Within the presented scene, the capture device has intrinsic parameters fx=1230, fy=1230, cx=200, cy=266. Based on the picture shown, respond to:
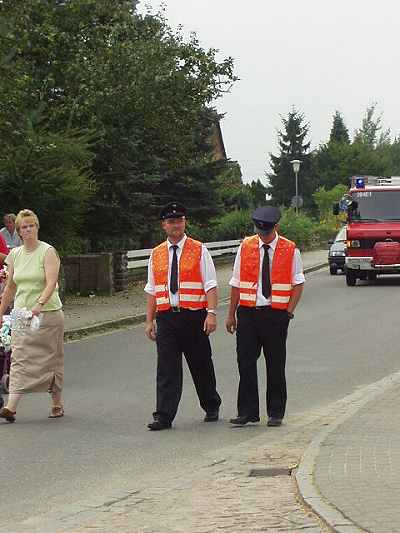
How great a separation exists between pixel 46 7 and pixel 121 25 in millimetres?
2412

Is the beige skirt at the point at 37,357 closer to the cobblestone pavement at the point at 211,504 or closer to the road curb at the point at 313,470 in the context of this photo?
the cobblestone pavement at the point at 211,504

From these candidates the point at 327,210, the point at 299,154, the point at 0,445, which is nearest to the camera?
the point at 0,445

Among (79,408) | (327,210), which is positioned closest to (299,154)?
(327,210)

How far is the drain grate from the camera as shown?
790 cm

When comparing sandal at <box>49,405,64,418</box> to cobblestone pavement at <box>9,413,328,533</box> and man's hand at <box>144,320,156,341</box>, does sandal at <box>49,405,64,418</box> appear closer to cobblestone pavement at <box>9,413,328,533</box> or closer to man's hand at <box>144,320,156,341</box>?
man's hand at <box>144,320,156,341</box>

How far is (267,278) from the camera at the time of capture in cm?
996

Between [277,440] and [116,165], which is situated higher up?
[116,165]

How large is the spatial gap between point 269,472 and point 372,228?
23.2 metres

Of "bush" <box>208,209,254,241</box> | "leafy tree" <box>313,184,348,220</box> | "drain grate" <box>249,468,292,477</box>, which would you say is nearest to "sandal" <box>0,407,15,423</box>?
"drain grate" <box>249,468,292,477</box>

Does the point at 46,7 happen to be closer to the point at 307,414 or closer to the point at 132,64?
the point at 132,64

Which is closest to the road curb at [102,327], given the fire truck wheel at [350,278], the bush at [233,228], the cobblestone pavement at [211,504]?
the cobblestone pavement at [211,504]

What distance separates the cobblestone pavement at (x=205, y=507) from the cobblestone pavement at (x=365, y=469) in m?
0.21

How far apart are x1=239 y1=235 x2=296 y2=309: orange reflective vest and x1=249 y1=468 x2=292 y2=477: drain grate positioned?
7.07ft

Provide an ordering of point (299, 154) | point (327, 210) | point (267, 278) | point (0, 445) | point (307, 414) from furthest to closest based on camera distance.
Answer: point (299, 154) < point (327, 210) < point (307, 414) < point (267, 278) < point (0, 445)
